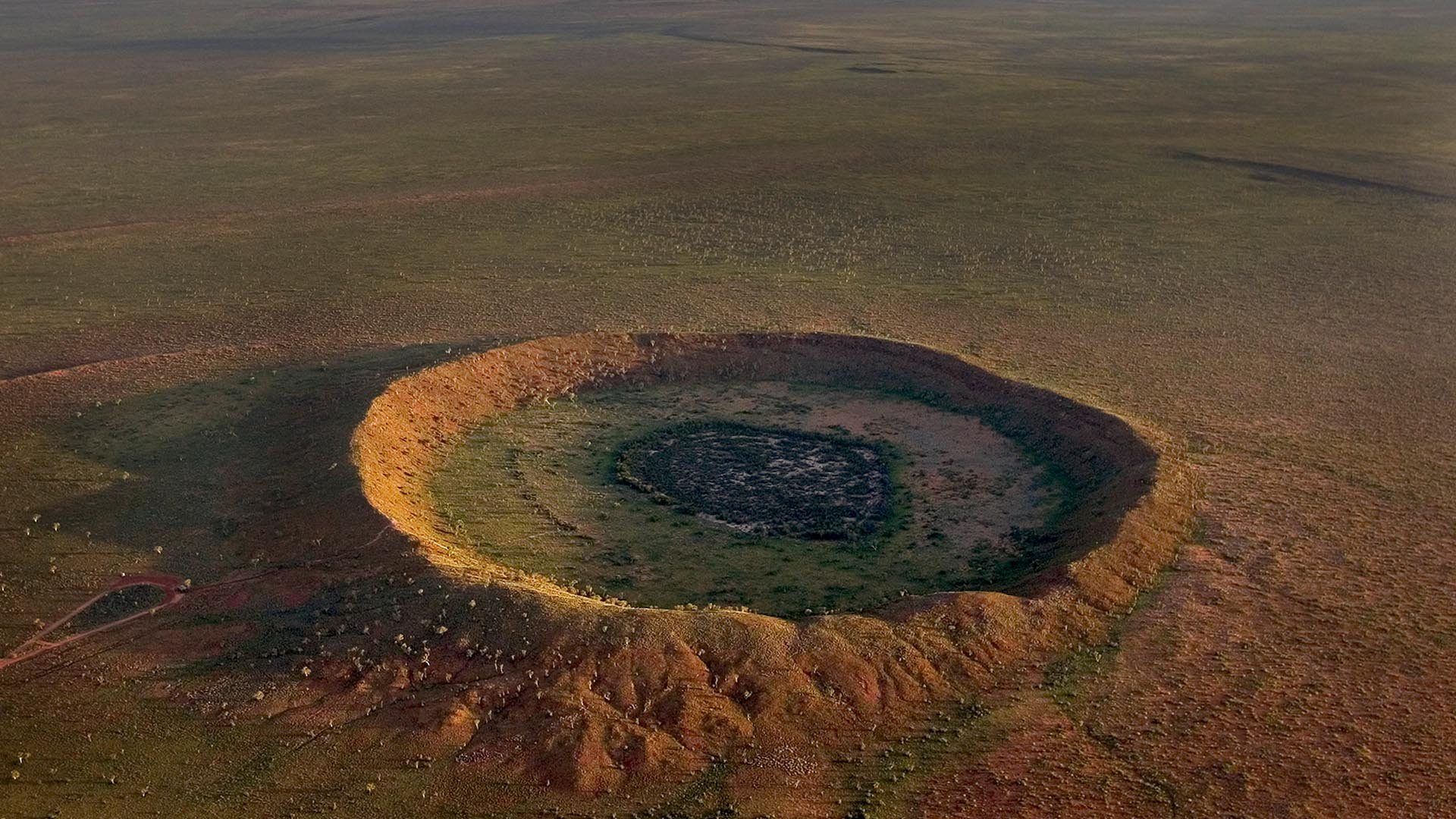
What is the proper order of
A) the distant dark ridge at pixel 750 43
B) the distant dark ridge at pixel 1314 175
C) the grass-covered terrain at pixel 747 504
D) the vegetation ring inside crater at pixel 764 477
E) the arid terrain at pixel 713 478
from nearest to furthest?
1. the arid terrain at pixel 713 478
2. the grass-covered terrain at pixel 747 504
3. the vegetation ring inside crater at pixel 764 477
4. the distant dark ridge at pixel 1314 175
5. the distant dark ridge at pixel 750 43

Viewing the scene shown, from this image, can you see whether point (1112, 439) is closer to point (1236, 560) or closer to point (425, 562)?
point (1236, 560)

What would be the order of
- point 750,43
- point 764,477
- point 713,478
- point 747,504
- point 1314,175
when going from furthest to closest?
point 750,43 → point 1314,175 → point 764,477 → point 713,478 → point 747,504

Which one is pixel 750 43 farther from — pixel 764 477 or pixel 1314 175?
pixel 764 477

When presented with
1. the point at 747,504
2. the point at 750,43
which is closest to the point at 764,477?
the point at 747,504

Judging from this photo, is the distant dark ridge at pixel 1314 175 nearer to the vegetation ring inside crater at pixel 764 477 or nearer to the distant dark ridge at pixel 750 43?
the vegetation ring inside crater at pixel 764 477

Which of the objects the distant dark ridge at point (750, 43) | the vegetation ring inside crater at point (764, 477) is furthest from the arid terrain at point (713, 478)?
the distant dark ridge at point (750, 43)

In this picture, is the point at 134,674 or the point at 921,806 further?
the point at 134,674

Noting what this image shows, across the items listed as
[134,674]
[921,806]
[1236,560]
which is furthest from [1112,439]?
[134,674]
